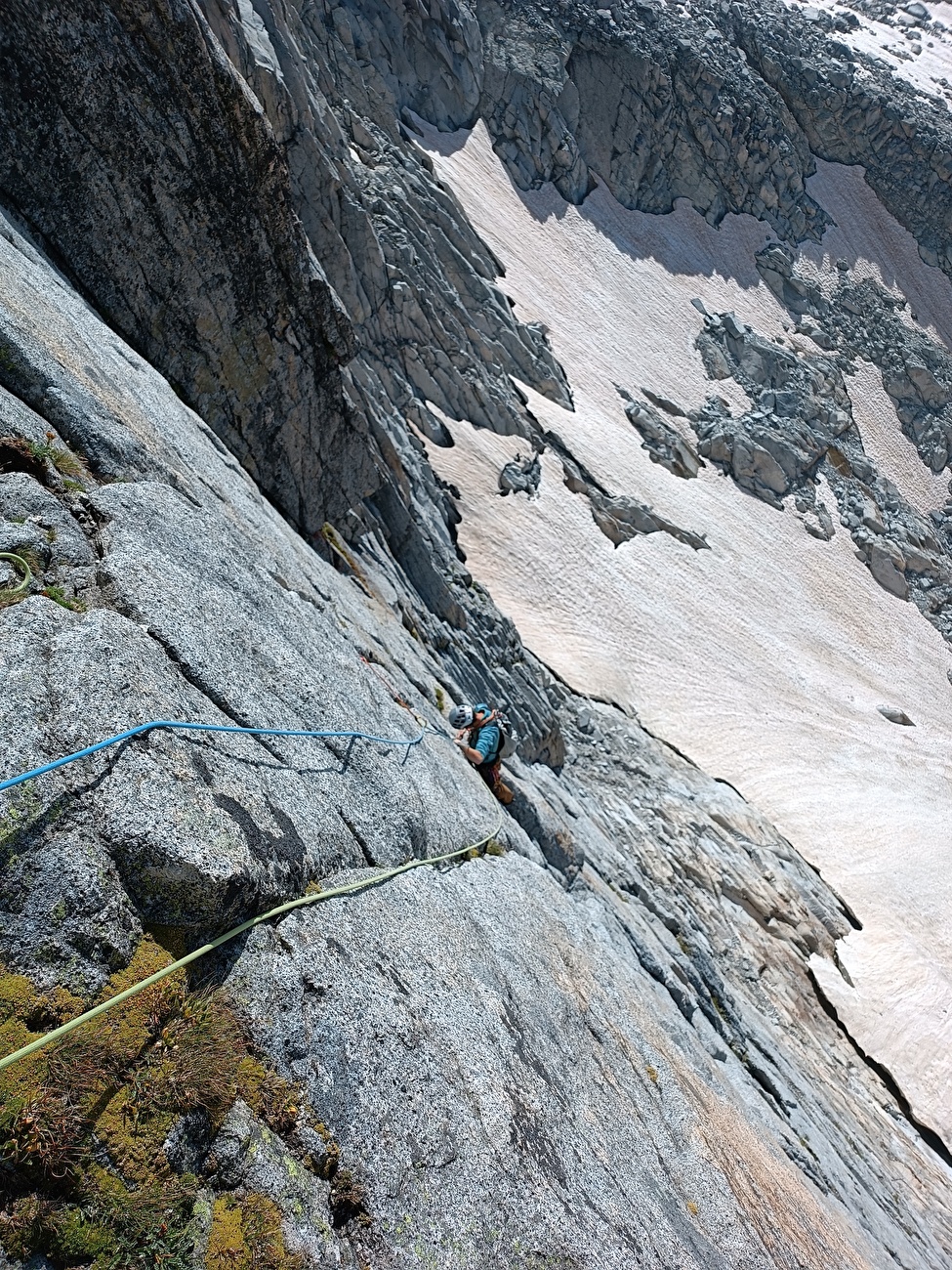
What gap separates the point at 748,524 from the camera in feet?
171

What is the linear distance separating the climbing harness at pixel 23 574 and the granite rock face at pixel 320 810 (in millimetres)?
80

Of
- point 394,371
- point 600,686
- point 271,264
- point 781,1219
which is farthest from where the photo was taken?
point 394,371

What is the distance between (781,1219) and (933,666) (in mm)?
51657

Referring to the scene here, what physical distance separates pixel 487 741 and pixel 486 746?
0.07m

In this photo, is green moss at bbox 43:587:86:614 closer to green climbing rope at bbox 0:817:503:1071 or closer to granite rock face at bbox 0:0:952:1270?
granite rock face at bbox 0:0:952:1270

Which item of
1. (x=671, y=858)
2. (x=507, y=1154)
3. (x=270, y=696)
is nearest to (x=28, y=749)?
(x=270, y=696)

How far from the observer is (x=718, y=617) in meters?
42.4

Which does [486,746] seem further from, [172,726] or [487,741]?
[172,726]

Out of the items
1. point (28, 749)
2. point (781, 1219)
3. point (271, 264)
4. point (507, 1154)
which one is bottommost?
point (781, 1219)

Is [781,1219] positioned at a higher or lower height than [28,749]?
lower

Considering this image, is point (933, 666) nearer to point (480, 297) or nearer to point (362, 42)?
point (480, 297)

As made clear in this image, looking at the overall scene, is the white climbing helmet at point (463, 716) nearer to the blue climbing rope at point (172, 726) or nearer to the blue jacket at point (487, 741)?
the blue jacket at point (487, 741)

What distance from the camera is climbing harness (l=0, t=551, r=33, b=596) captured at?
4621 mm

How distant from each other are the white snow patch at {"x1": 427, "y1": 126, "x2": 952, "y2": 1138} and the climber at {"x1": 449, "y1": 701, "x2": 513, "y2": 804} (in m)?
15.8
